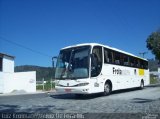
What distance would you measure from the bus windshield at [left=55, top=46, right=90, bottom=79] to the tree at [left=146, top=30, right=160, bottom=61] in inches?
730

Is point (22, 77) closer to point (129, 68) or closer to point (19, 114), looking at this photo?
point (129, 68)

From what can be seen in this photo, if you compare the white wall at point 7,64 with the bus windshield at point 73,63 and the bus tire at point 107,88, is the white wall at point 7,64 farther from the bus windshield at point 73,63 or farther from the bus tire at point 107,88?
the bus tire at point 107,88

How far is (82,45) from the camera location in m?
17.8

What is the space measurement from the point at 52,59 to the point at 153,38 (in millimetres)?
19083

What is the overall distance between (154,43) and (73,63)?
1933 centimetres

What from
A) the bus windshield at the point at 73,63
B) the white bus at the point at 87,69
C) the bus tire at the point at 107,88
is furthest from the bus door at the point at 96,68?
the bus tire at the point at 107,88

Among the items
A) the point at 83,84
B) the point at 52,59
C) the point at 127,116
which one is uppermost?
the point at 52,59

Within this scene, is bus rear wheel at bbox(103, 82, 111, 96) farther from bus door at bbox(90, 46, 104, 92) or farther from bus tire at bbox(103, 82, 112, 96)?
bus door at bbox(90, 46, 104, 92)

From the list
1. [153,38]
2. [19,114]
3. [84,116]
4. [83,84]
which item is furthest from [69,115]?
[153,38]

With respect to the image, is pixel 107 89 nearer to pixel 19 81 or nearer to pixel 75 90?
pixel 75 90

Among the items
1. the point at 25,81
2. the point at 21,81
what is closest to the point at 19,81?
the point at 21,81

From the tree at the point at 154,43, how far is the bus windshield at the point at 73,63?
60.8 feet

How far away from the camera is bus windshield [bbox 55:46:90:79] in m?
16.9

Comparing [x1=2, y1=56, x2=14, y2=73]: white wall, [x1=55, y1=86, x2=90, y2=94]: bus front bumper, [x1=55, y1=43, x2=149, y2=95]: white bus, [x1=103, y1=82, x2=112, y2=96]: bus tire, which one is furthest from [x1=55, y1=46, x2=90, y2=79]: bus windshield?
[x1=2, y1=56, x2=14, y2=73]: white wall
